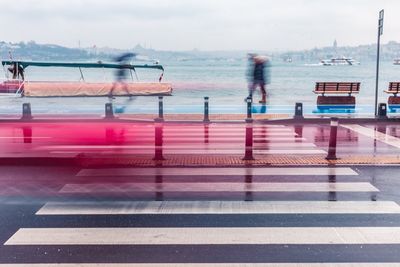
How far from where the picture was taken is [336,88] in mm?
26469

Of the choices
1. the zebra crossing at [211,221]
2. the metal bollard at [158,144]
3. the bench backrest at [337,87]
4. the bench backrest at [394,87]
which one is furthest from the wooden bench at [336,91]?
the zebra crossing at [211,221]

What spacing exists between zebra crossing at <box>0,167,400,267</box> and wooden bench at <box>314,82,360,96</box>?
16.5 m

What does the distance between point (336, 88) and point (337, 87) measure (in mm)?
72

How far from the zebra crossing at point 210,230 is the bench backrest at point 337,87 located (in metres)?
16.5

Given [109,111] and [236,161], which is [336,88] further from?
[236,161]

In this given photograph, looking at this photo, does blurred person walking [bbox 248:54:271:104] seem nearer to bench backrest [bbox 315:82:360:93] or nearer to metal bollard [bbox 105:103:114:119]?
bench backrest [bbox 315:82:360:93]

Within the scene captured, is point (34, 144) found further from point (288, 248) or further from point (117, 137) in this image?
point (288, 248)

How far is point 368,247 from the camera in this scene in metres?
6.63

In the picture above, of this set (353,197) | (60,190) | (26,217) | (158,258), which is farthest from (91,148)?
(158,258)

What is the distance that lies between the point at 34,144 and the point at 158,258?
951 centimetres

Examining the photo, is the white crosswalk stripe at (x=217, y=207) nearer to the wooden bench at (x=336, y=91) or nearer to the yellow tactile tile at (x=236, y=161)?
the yellow tactile tile at (x=236, y=161)

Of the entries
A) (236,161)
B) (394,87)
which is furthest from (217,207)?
(394,87)

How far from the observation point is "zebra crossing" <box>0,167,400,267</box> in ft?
20.8

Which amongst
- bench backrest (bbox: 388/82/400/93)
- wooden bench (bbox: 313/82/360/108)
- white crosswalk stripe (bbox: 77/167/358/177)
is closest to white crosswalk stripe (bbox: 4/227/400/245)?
white crosswalk stripe (bbox: 77/167/358/177)
